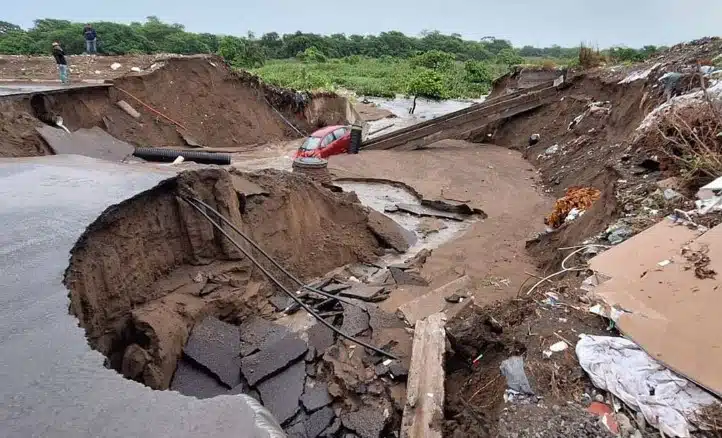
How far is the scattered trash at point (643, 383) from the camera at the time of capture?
349 centimetres

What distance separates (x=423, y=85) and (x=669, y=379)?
3652 centimetres

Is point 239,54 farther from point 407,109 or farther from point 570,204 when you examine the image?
point 570,204

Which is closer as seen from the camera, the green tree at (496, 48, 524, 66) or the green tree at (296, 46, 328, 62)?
the green tree at (296, 46, 328, 62)

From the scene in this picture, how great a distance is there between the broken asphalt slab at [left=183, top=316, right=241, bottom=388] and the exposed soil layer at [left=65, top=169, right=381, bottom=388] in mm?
142

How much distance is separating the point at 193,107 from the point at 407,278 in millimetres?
15330

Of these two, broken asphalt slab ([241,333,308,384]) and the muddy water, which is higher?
the muddy water

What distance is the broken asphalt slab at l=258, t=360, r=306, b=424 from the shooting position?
509 cm

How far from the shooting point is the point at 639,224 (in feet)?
21.2

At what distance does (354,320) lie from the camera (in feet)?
21.6

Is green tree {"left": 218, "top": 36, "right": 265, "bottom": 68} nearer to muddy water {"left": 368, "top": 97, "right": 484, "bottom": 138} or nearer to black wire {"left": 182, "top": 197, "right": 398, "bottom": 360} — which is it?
muddy water {"left": 368, "top": 97, "right": 484, "bottom": 138}

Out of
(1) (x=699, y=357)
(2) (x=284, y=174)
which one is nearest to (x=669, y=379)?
Answer: (1) (x=699, y=357)

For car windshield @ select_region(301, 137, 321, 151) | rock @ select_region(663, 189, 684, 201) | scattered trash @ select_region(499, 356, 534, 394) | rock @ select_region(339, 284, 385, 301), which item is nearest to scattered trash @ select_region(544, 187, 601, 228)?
rock @ select_region(663, 189, 684, 201)

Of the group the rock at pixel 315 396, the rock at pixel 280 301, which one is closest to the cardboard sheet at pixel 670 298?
the rock at pixel 315 396

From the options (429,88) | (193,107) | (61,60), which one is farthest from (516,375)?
(429,88)
